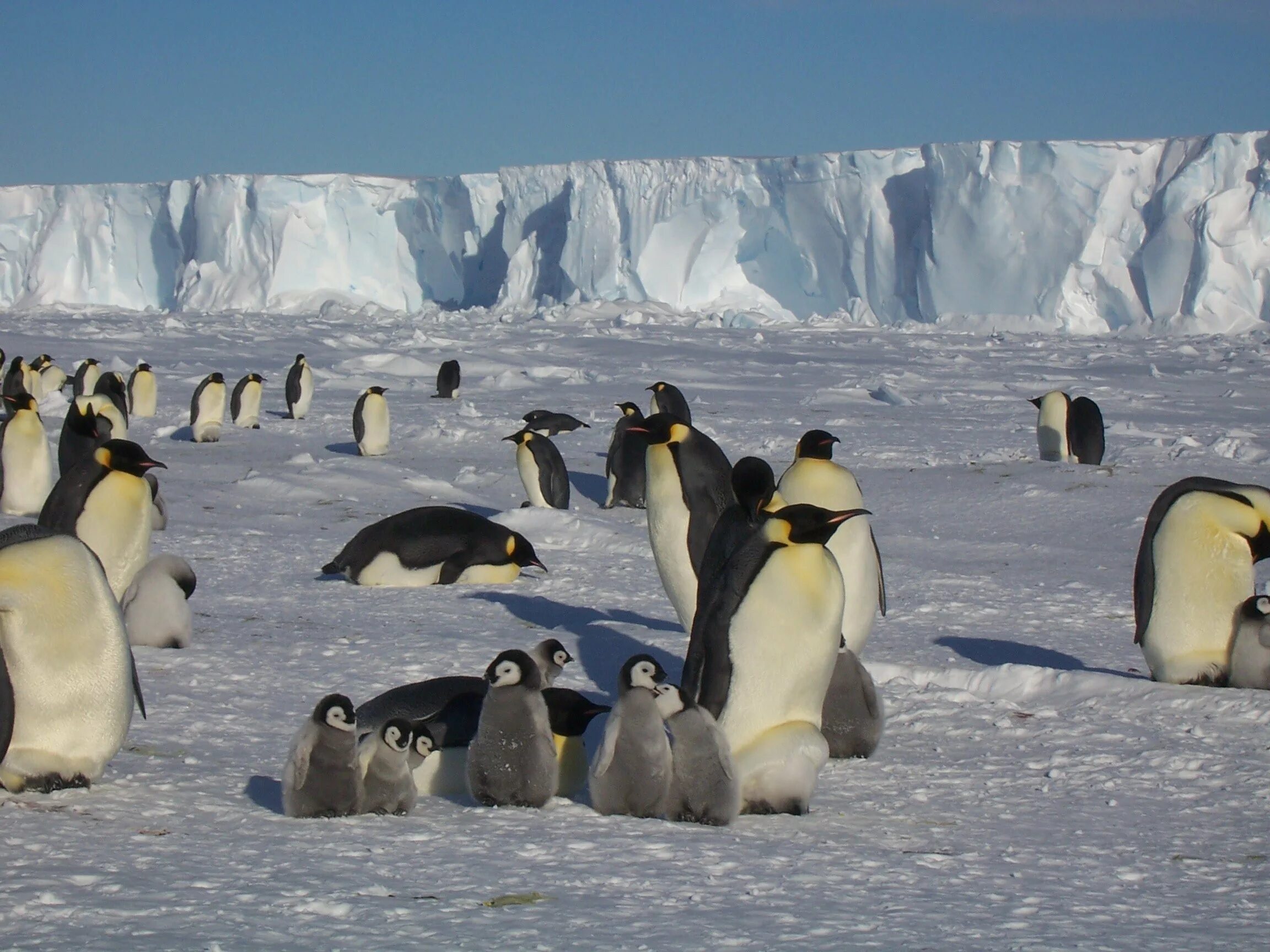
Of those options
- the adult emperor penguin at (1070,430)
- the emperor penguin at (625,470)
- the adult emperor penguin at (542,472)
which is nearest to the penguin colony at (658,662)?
the emperor penguin at (625,470)

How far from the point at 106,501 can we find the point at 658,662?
6.47ft

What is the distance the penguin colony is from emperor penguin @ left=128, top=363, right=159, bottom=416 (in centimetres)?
882

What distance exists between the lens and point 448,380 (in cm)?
1530

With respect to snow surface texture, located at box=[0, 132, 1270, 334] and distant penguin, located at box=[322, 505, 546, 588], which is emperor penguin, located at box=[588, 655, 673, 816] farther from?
snow surface texture, located at box=[0, 132, 1270, 334]

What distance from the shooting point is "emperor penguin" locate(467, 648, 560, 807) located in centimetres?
298

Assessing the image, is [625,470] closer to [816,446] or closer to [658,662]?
[816,446]

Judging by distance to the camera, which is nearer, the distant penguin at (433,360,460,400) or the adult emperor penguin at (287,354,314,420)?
the adult emperor penguin at (287,354,314,420)

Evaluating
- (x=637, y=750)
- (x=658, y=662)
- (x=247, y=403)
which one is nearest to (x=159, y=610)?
(x=658, y=662)

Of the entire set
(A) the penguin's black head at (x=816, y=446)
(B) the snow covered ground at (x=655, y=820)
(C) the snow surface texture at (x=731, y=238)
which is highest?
(C) the snow surface texture at (x=731, y=238)

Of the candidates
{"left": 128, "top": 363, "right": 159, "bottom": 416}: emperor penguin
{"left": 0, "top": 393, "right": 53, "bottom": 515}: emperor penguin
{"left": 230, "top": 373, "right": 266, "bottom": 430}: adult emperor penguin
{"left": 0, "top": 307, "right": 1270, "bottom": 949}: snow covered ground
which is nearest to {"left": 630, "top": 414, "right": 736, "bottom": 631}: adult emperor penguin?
{"left": 0, "top": 307, "right": 1270, "bottom": 949}: snow covered ground

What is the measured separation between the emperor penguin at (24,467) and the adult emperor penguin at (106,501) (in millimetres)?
3108

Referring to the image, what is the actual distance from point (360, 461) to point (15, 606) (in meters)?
7.28

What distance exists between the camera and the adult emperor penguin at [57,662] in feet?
9.20

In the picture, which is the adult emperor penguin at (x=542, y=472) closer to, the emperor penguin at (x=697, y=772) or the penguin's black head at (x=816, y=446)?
the penguin's black head at (x=816, y=446)
